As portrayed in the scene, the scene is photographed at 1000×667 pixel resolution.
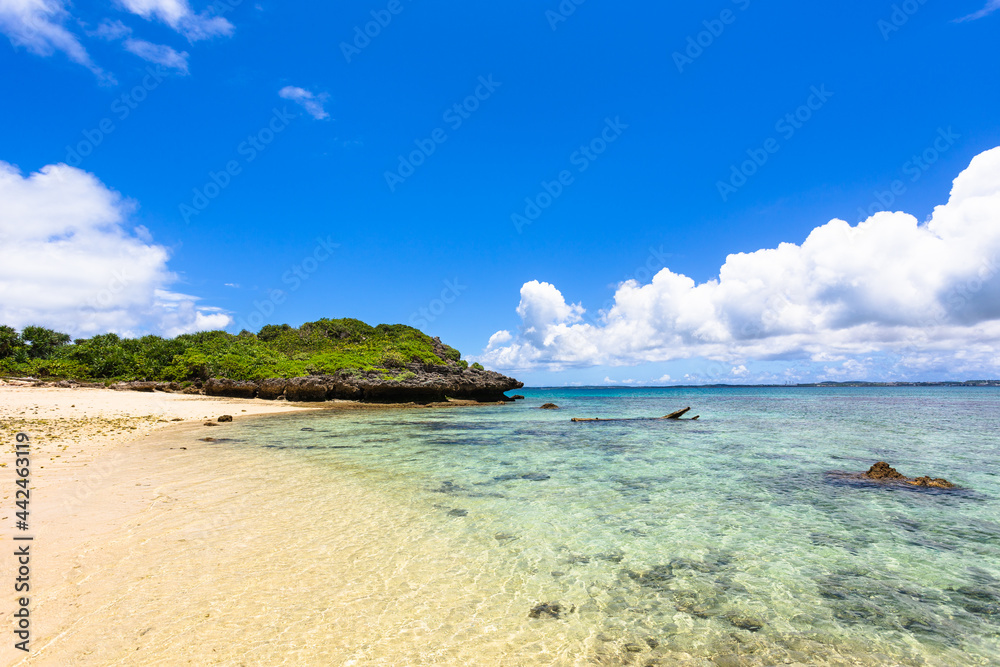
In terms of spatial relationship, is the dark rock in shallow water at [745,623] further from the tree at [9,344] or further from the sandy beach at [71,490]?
the tree at [9,344]

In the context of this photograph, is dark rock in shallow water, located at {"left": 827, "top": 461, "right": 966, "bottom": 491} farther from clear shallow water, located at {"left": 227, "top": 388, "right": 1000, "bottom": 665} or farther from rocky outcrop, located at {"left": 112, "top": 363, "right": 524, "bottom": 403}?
rocky outcrop, located at {"left": 112, "top": 363, "right": 524, "bottom": 403}

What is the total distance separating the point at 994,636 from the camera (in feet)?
18.1

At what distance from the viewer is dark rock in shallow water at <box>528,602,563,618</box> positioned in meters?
5.94

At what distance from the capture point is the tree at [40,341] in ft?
230

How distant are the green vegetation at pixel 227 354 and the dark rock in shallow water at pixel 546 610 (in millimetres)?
51929

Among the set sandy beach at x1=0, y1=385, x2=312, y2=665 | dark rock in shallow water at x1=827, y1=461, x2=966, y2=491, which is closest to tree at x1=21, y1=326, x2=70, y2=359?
sandy beach at x1=0, y1=385, x2=312, y2=665

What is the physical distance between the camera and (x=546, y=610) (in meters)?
6.08

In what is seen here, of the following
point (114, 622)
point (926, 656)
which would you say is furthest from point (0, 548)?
point (926, 656)

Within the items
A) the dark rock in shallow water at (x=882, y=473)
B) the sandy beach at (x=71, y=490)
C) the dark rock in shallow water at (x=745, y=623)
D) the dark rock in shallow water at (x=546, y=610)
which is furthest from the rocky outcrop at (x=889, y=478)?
the sandy beach at (x=71, y=490)

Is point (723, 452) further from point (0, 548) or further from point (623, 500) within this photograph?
point (0, 548)

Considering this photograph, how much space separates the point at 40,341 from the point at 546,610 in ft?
332

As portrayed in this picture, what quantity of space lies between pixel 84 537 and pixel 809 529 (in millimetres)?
14793

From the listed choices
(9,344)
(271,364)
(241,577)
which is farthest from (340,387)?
(9,344)

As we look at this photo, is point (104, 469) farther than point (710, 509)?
Yes
